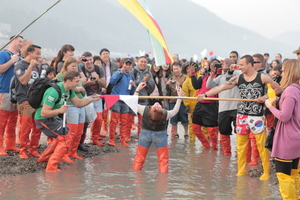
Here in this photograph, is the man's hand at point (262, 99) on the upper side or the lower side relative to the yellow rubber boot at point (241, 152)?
upper

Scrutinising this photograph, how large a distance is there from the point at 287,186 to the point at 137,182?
2.32 m

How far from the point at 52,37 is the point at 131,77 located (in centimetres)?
9997

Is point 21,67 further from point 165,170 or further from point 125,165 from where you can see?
point 165,170

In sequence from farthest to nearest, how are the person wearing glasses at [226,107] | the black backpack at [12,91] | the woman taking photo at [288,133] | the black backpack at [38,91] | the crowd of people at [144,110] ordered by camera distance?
the person wearing glasses at [226,107] → the black backpack at [12,91] → the black backpack at [38,91] → the crowd of people at [144,110] → the woman taking photo at [288,133]

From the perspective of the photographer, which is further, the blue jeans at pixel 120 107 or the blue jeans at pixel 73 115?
the blue jeans at pixel 120 107

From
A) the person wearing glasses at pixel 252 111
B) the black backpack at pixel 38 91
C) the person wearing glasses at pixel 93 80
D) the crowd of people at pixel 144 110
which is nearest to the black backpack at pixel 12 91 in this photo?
the crowd of people at pixel 144 110

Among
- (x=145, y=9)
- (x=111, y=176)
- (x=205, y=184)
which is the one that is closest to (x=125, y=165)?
(x=111, y=176)

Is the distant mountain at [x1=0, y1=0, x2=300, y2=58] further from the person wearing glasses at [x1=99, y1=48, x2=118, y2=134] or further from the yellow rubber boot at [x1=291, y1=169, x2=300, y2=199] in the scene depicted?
the yellow rubber boot at [x1=291, y1=169, x2=300, y2=199]

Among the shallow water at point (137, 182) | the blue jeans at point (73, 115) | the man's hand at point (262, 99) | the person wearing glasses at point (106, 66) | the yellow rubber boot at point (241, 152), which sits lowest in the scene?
the shallow water at point (137, 182)

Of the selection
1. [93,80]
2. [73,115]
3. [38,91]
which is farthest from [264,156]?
[93,80]

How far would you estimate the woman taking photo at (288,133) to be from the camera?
191 inches

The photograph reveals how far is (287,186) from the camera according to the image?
4.89m

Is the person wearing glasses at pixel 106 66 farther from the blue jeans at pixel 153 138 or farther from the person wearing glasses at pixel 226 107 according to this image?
the blue jeans at pixel 153 138

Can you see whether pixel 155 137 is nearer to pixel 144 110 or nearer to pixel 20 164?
pixel 144 110
